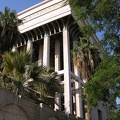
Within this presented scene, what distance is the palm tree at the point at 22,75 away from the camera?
12.9 metres

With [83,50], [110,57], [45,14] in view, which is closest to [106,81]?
[110,57]

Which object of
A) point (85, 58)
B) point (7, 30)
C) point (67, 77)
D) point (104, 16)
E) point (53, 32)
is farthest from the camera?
point (53, 32)

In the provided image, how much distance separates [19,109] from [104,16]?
6901 mm

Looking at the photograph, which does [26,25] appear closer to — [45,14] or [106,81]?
[45,14]

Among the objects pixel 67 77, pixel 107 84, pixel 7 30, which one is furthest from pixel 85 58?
pixel 107 84

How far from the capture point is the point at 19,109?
11391 millimetres

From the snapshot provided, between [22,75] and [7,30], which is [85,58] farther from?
[22,75]

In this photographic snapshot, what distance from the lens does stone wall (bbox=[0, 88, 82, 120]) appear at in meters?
10.4

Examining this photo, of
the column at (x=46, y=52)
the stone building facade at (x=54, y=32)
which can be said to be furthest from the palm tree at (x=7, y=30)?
the column at (x=46, y=52)

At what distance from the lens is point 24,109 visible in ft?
38.3

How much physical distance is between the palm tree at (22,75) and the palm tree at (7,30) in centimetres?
374

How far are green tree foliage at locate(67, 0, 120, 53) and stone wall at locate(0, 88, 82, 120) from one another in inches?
221

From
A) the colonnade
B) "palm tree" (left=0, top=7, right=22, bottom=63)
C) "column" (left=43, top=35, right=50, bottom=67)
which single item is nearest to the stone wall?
"palm tree" (left=0, top=7, right=22, bottom=63)

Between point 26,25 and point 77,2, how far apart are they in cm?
2451
